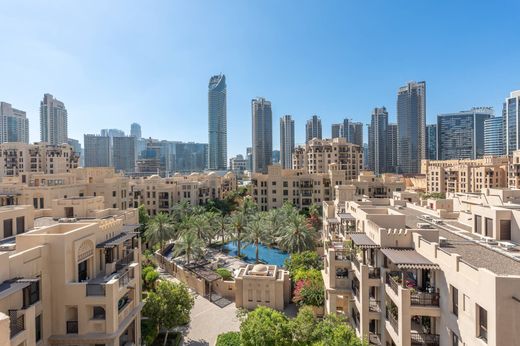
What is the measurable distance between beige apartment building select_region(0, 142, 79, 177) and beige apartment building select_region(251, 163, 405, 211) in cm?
5910

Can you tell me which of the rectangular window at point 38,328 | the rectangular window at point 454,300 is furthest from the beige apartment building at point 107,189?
the rectangular window at point 454,300

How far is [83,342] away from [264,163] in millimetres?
177846

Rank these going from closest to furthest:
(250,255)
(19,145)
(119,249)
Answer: (119,249) < (250,255) < (19,145)

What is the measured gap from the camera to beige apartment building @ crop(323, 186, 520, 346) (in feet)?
43.2

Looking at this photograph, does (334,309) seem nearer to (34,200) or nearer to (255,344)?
(255,344)

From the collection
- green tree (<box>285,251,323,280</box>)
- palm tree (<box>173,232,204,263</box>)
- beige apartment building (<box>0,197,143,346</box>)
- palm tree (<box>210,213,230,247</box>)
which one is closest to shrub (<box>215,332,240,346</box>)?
beige apartment building (<box>0,197,143,346</box>)

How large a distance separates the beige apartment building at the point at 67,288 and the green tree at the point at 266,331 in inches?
329

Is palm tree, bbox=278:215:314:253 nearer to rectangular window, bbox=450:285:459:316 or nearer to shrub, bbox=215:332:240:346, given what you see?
shrub, bbox=215:332:240:346

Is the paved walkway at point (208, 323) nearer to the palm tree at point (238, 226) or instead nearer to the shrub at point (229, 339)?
the shrub at point (229, 339)

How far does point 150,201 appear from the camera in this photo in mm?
82438

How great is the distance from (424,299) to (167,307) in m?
20.2

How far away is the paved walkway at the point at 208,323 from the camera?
92.2ft

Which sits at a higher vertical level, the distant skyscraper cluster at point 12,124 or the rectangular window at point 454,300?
the distant skyscraper cluster at point 12,124

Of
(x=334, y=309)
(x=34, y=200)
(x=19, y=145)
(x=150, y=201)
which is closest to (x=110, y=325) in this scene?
(x=334, y=309)
